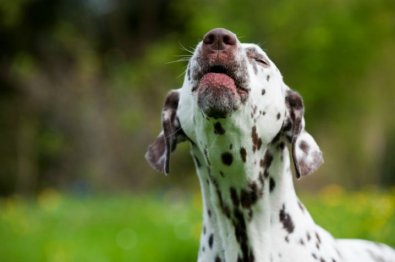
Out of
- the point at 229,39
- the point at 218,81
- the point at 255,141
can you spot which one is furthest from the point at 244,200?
the point at 229,39

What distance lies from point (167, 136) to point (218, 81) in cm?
70

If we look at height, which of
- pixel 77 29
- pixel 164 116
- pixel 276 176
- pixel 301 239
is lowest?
pixel 301 239

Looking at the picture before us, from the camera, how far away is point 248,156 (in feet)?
13.0

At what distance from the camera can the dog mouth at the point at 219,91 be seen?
3.70 metres

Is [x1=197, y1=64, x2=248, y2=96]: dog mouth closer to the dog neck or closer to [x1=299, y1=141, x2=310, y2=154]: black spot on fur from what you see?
the dog neck

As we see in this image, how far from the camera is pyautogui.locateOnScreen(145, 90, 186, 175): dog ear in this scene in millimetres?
4285

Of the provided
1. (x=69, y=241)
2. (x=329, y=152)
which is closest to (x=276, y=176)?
(x=69, y=241)

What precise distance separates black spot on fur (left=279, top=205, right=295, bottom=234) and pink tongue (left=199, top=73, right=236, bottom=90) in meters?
0.71

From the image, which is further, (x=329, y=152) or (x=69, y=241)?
(x=329, y=152)

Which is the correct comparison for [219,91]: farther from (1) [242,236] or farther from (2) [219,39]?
(1) [242,236]

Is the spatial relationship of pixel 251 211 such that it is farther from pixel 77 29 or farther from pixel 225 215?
pixel 77 29

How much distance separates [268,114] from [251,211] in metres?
0.45

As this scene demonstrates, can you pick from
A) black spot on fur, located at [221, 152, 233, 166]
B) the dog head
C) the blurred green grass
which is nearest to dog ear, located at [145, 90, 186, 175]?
the dog head

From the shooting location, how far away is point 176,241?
301 inches
